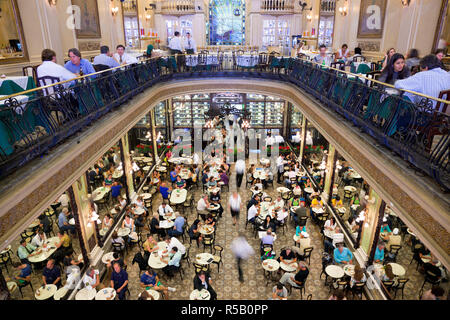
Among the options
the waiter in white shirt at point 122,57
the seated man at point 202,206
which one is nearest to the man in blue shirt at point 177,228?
the seated man at point 202,206

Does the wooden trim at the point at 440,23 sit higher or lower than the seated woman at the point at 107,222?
higher

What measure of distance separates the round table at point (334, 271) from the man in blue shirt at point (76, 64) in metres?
7.36

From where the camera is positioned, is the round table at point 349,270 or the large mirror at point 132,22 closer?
the round table at point 349,270

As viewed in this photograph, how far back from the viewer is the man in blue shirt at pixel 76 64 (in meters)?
5.99

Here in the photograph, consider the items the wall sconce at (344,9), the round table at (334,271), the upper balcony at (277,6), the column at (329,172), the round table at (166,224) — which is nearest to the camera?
the round table at (334,271)

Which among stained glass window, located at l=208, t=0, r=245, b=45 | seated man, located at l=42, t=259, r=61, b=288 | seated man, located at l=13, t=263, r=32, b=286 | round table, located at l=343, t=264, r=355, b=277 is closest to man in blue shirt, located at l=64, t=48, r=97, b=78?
seated man, located at l=42, t=259, r=61, b=288

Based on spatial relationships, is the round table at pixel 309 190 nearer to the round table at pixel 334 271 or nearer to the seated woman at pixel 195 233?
the round table at pixel 334 271

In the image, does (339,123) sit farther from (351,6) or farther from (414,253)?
(351,6)

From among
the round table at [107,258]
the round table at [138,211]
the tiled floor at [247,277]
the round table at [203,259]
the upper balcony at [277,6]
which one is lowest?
the tiled floor at [247,277]

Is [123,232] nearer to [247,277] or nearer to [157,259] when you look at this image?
[157,259]

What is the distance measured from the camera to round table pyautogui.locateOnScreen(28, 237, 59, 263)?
787 cm

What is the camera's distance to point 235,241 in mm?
9734

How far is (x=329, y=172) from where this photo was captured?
11203mm

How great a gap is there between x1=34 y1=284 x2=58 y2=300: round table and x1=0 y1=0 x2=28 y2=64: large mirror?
18.5 ft
